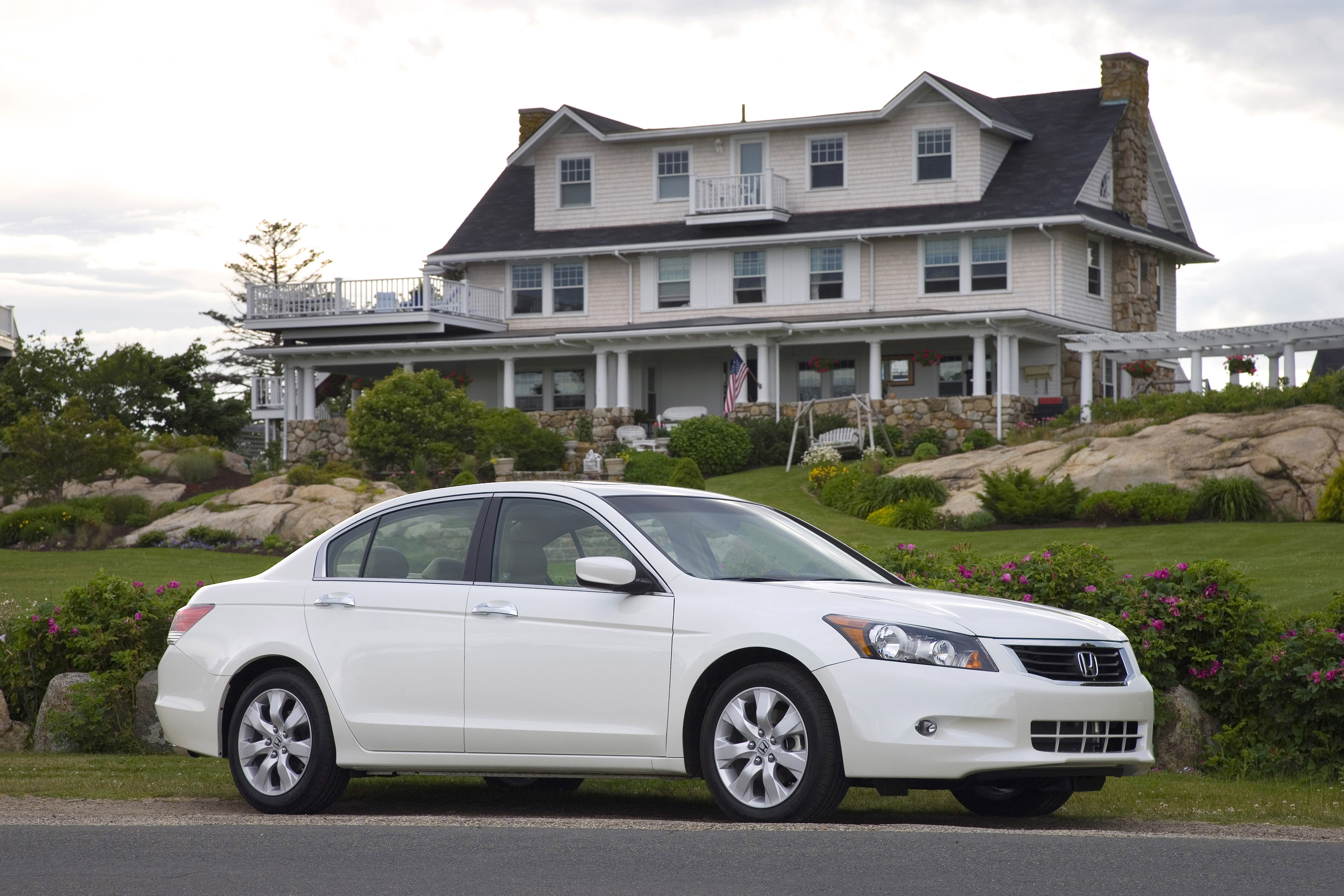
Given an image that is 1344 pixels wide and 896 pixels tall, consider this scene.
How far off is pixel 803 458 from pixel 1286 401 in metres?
10.0

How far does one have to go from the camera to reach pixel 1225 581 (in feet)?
31.5

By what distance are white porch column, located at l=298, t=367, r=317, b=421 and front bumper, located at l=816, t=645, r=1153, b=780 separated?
36.2 m

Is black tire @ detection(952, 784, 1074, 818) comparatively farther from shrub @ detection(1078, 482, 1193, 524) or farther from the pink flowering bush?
shrub @ detection(1078, 482, 1193, 524)

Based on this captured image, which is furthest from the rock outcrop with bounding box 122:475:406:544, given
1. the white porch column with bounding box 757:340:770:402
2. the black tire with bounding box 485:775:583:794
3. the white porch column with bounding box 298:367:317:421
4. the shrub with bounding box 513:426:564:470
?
the black tire with bounding box 485:775:583:794

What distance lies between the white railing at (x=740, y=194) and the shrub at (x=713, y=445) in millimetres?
6895

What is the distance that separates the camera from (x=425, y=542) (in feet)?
25.7

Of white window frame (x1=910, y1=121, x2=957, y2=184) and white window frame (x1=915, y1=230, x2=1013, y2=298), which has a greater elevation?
white window frame (x1=910, y1=121, x2=957, y2=184)

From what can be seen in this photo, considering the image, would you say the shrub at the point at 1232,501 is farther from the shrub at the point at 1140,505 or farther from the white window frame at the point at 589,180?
the white window frame at the point at 589,180

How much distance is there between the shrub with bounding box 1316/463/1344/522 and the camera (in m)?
20.6

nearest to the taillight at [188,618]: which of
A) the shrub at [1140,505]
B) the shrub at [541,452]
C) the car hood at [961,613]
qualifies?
the car hood at [961,613]

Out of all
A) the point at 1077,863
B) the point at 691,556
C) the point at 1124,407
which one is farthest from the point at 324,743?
the point at 1124,407

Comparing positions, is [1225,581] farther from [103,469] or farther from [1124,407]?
[103,469]

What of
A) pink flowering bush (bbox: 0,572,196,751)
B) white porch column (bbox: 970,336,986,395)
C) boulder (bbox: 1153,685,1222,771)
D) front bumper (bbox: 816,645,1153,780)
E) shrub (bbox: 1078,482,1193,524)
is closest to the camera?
front bumper (bbox: 816,645,1153,780)

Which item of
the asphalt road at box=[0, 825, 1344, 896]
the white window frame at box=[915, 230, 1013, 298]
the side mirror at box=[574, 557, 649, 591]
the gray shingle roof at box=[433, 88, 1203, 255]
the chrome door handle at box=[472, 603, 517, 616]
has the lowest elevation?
the asphalt road at box=[0, 825, 1344, 896]
